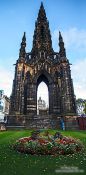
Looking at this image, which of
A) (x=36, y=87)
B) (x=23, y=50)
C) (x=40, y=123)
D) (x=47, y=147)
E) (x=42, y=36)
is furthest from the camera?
(x=42, y=36)

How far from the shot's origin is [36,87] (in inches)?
1373

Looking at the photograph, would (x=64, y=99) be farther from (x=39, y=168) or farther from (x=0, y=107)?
(x=0, y=107)

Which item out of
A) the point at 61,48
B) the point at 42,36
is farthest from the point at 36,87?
the point at 42,36

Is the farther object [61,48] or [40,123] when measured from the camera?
[61,48]

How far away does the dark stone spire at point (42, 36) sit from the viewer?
138 feet

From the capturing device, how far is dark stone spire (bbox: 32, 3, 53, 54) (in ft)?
138

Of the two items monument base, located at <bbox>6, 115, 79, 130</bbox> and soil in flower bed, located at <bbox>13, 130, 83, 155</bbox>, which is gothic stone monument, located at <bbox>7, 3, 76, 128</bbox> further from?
soil in flower bed, located at <bbox>13, 130, 83, 155</bbox>

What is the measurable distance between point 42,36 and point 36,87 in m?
17.3

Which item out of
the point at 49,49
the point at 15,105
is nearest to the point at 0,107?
the point at 49,49

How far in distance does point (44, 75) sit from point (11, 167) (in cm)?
2995

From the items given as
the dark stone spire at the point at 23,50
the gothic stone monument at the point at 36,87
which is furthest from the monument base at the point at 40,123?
the dark stone spire at the point at 23,50

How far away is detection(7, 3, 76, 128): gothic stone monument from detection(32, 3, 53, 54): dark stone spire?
26cm

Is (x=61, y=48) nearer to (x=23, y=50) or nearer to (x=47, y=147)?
(x=23, y=50)

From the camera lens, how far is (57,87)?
3491 centimetres
